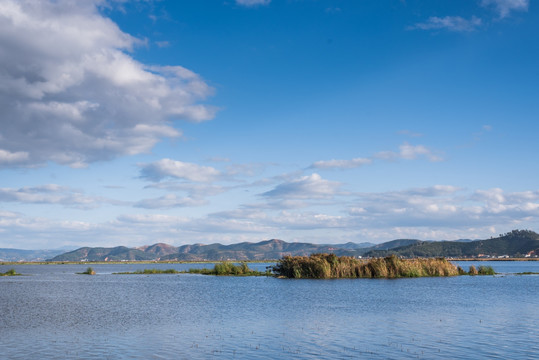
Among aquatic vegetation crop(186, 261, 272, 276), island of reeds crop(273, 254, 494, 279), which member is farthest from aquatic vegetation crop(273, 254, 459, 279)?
aquatic vegetation crop(186, 261, 272, 276)

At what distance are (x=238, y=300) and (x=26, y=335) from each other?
2754 cm

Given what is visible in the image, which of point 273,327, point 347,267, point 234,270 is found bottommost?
point 273,327

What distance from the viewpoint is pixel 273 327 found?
3734 centimetres

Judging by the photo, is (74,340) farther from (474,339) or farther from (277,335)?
(474,339)

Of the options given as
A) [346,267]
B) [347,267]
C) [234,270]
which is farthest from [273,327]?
[234,270]

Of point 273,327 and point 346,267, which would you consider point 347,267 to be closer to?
point 346,267

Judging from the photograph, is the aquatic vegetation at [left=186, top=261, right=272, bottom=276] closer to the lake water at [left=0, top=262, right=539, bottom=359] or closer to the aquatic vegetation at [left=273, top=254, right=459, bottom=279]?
the aquatic vegetation at [left=273, top=254, right=459, bottom=279]

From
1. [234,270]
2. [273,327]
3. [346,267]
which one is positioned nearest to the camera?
[273,327]

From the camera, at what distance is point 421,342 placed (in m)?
31.0

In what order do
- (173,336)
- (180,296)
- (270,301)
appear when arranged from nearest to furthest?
(173,336)
(270,301)
(180,296)

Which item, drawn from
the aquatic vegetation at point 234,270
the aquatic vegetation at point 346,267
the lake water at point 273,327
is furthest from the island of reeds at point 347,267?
the lake water at point 273,327

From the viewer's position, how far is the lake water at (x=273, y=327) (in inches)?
1118

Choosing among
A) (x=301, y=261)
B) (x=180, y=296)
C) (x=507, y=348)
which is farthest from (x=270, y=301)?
(x=301, y=261)

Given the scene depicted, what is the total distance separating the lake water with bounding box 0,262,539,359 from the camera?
28.4 m
